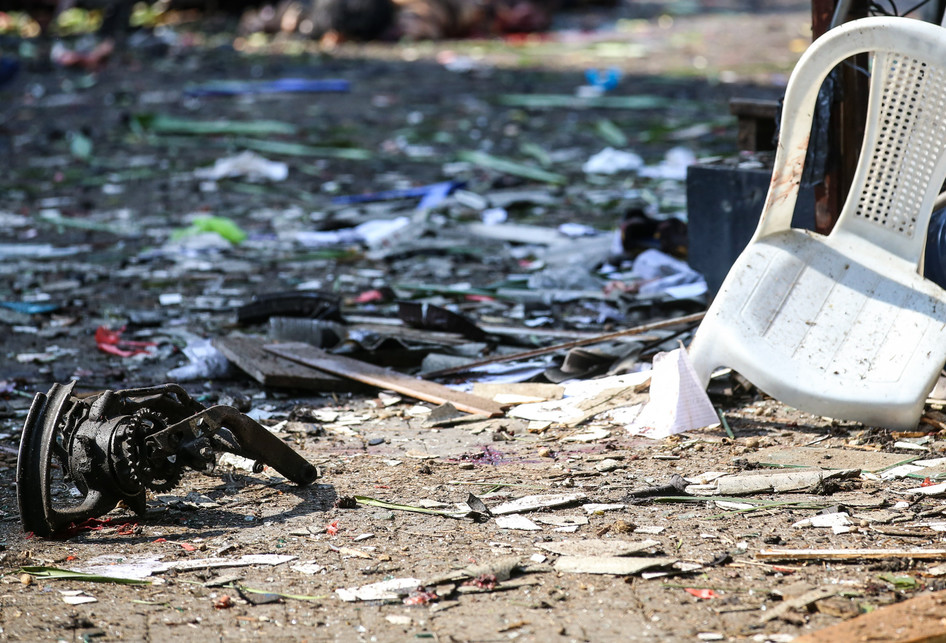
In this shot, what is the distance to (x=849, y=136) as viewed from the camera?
15.0 feet

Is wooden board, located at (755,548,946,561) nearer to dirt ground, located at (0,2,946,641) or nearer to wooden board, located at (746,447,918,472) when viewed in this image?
dirt ground, located at (0,2,946,641)

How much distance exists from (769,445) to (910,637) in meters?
1.48

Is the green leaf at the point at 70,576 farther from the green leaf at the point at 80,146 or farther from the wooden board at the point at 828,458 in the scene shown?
the green leaf at the point at 80,146

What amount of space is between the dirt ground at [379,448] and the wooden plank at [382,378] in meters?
0.09

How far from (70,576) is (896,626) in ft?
7.09

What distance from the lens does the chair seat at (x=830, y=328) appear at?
373 cm

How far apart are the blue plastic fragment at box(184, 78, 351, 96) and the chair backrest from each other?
10.5 m

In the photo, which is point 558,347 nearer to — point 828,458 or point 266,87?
point 828,458

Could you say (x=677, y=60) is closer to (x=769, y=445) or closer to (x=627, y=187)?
(x=627, y=187)

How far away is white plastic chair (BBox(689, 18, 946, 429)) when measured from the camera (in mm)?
3770

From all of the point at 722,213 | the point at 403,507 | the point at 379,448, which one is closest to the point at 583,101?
the point at 722,213

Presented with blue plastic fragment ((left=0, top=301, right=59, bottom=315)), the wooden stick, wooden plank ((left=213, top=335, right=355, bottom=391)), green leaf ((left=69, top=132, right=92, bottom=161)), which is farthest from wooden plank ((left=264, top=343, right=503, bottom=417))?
green leaf ((left=69, top=132, right=92, bottom=161))

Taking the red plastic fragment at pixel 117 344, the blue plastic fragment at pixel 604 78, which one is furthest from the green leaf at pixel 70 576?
the blue plastic fragment at pixel 604 78

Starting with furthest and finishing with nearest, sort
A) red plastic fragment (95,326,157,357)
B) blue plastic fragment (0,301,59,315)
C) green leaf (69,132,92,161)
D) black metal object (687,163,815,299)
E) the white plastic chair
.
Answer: green leaf (69,132,92,161) < blue plastic fragment (0,301,59,315) < red plastic fragment (95,326,157,357) < black metal object (687,163,815,299) < the white plastic chair
